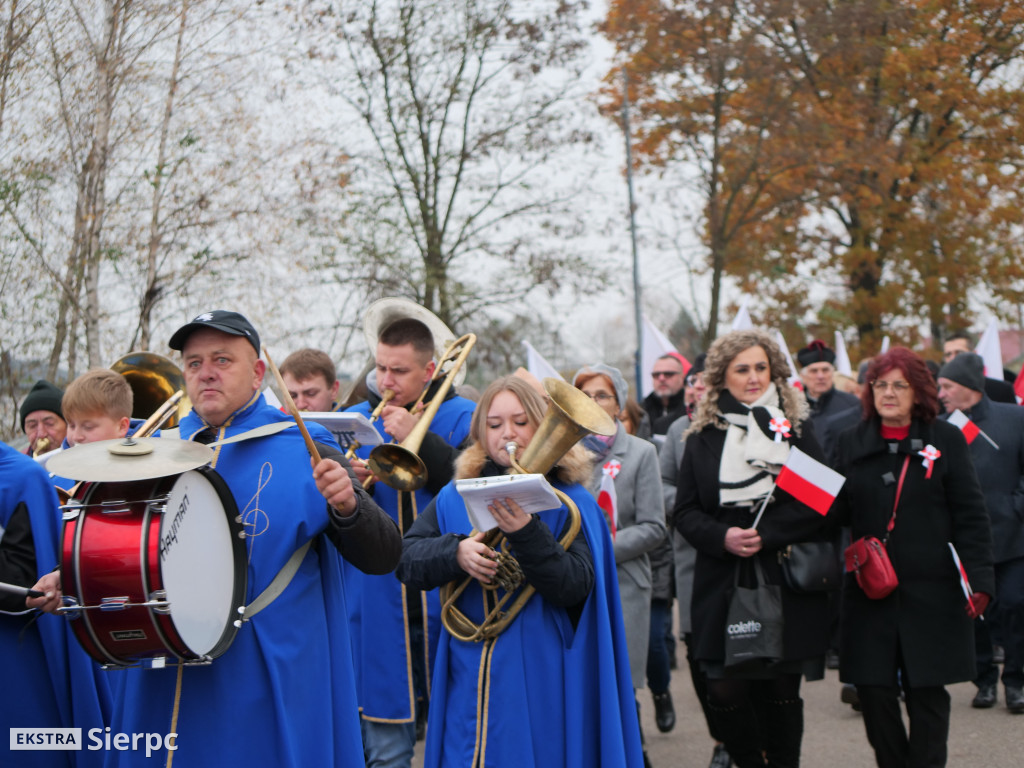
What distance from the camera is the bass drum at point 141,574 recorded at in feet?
9.73

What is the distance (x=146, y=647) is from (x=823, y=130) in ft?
60.5

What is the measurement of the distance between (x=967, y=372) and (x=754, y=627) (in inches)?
134

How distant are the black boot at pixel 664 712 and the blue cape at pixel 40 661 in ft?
13.7

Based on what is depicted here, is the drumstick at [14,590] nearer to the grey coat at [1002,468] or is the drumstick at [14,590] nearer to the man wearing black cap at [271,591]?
the man wearing black cap at [271,591]

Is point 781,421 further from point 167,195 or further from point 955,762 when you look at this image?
point 167,195

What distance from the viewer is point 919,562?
203 inches

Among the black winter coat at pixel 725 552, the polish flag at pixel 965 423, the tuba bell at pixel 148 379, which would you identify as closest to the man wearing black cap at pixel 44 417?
the tuba bell at pixel 148 379

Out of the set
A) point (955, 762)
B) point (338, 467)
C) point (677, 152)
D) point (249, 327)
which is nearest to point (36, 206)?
point (249, 327)

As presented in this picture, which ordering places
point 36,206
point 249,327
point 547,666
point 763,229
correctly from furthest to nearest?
point 763,229, point 36,206, point 547,666, point 249,327

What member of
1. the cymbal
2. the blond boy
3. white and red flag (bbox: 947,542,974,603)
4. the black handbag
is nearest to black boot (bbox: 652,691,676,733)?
the black handbag

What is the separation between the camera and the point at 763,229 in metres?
22.0

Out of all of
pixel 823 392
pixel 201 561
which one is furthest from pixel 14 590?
pixel 823 392

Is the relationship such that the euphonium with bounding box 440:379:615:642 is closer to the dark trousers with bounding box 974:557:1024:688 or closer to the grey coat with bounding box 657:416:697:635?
the grey coat with bounding box 657:416:697:635

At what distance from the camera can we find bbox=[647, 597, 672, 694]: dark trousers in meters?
7.07
